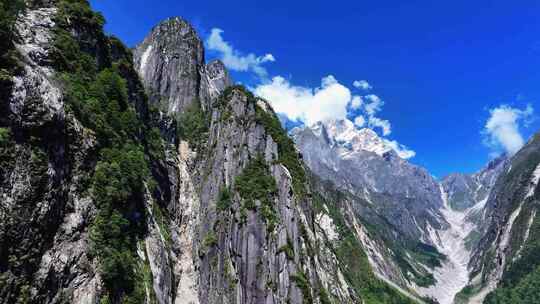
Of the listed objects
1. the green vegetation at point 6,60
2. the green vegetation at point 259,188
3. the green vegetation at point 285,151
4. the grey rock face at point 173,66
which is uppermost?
the grey rock face at point 173,66

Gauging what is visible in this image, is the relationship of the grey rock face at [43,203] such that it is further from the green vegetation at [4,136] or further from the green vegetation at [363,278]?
the green vegetation at [363,278]

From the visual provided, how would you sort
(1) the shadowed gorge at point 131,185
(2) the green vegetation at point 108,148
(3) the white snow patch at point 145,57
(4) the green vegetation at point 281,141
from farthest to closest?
(3) the white snow patch at point 145,57, (4) the green vegetation at point 281,141, (2) the green vegetation at point 108,148, (1) the shadowed gorge at point 131,185

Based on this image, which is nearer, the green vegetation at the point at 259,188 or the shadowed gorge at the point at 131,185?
the shadowed gorge at the point at 131,185

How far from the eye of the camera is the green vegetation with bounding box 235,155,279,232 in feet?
316

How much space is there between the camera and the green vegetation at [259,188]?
96312mm

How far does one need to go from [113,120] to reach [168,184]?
35.7 metres

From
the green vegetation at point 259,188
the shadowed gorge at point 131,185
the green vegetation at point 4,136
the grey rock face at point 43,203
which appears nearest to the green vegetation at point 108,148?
the shadowed gorge at point 131,185

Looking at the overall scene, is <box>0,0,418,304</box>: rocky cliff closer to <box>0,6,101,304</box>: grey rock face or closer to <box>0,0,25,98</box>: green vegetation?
<box>0,6,101,304</box>: grey rock face

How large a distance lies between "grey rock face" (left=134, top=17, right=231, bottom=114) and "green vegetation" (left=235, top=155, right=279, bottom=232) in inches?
2377

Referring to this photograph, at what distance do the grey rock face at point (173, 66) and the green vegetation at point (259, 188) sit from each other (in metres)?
60.4

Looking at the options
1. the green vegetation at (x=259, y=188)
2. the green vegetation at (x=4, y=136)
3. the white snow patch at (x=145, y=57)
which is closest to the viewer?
the green vegetation at (x=4, y=136)

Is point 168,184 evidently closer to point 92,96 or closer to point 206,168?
point 206,168

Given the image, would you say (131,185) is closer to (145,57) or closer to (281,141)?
(281,141)

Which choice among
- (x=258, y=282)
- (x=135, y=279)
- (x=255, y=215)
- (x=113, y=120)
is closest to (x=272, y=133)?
(x=255, y=215)
